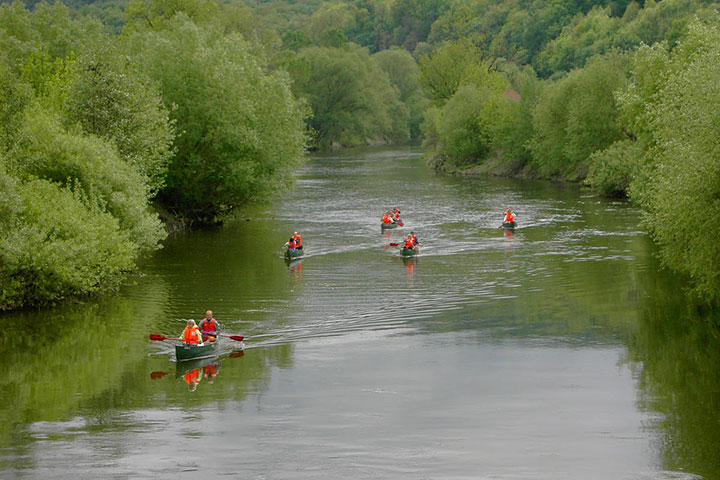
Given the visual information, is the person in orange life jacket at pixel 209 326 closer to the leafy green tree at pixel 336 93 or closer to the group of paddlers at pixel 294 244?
the group of paddlers at pixel 294 244

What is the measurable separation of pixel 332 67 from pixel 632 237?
8428 cm

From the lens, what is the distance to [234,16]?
100m

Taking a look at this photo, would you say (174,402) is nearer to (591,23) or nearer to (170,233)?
(170,233)

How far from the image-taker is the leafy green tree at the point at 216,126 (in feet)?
164

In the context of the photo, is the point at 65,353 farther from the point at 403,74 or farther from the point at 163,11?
the point at 403,74

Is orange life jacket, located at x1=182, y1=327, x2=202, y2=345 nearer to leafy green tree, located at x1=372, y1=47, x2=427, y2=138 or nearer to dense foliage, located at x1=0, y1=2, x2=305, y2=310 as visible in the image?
dense foliage, located at x1=0, y1=2, x2=305, y2=310

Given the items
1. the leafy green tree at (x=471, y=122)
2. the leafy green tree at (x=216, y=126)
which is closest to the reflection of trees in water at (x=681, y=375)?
the leafy green tree at (x=216, y=126)

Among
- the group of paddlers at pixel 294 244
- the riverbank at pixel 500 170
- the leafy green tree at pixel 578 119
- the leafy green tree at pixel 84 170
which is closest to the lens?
the leafy green tree at pixel 84 170

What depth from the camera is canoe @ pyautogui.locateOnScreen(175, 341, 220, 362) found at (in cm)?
2592

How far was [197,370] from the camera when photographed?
84.3 ft

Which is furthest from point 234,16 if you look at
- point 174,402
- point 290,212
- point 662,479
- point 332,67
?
point 662,479

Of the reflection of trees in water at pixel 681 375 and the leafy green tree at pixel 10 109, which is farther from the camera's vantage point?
the leafy green tree at pixel 10 109

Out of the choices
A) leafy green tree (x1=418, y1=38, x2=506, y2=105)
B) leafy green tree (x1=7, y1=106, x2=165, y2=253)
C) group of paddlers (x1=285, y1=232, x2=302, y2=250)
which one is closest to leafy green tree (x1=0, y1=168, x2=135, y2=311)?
leafy green tree (x1=7, y1=106, x2=165, y2=253)

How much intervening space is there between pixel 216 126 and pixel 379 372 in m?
28.3
